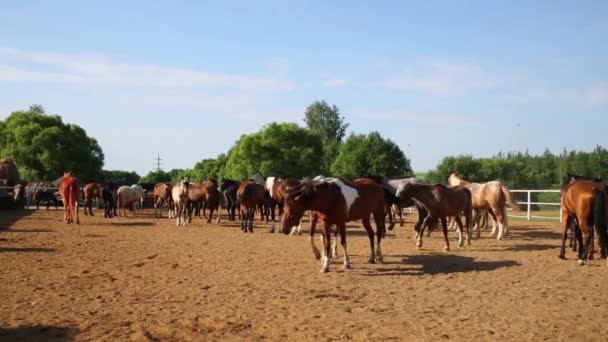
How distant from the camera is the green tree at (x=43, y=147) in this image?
199ft

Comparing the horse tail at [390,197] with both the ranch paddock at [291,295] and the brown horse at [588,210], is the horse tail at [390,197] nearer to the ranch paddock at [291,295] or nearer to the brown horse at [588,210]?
the ranch paddock at [291,295]

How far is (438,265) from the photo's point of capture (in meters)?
11.4

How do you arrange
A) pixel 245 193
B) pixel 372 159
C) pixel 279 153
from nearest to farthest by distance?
pixel 245 193, pixel 372 159, pixel 279 153

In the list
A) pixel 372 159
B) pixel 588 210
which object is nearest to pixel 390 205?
pixel 588 210

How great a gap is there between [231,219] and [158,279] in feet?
60.8

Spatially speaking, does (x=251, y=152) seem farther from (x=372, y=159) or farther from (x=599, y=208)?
(x=599, y=208)

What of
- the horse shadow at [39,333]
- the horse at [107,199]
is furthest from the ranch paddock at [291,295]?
the horse at [107,199]

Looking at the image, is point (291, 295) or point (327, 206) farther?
point (327, 206)

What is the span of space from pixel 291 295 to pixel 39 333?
12.0 ft

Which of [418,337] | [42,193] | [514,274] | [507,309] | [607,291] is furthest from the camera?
[42,193]

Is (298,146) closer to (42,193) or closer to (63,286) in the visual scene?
(42,193)

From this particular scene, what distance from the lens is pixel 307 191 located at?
10.7m

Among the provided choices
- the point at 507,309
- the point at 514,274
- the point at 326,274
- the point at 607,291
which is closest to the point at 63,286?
the point at 326,274

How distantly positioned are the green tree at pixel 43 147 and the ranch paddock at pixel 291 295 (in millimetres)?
51815
